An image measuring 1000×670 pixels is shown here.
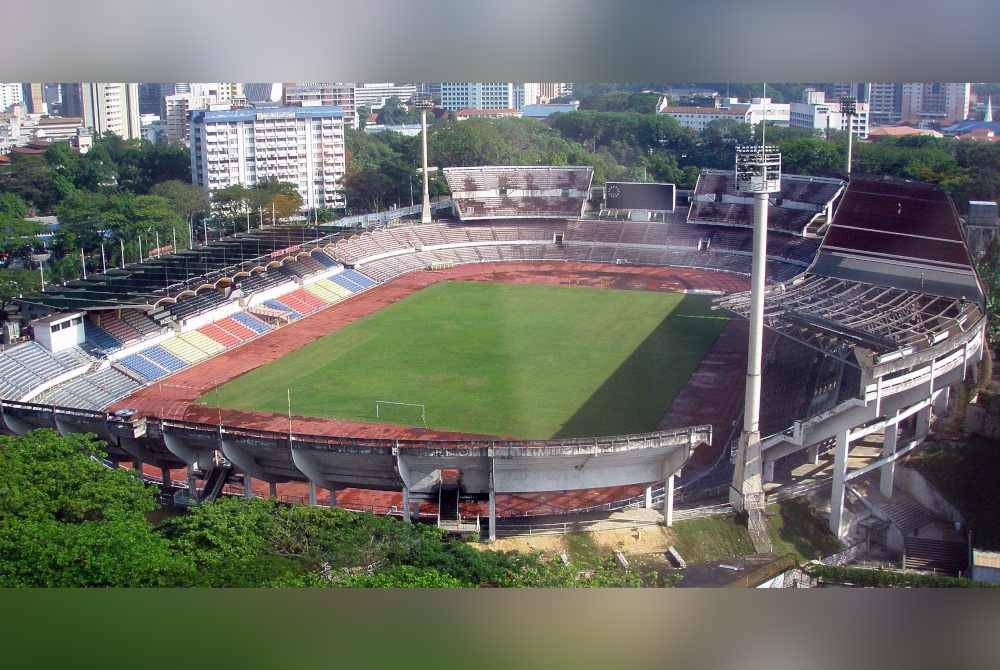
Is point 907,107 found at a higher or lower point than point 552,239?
higher

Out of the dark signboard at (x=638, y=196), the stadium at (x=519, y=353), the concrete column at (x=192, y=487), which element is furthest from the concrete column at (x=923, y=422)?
the dark signboard at (x=638, y=196)

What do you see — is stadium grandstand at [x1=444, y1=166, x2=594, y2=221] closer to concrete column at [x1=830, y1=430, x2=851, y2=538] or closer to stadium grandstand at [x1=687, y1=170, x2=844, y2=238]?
stadium grandstand at [x1=687, y1=170, x2=844, y2=238]

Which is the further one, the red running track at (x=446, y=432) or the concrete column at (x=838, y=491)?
the red running track at (x=446, y=432)

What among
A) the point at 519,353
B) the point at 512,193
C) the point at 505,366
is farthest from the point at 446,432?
the point at 512,193

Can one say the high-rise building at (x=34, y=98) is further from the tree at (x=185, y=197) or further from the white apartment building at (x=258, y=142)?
the tree at (x=185, y=197)
